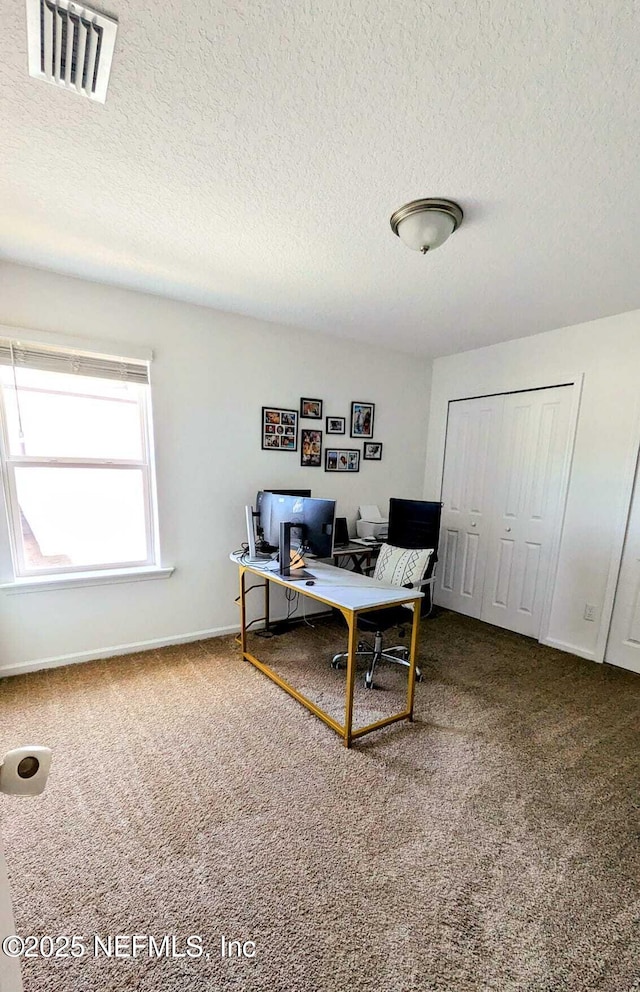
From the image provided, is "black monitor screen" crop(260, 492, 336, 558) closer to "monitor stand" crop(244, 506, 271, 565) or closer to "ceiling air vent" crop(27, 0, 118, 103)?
"monitor stand" crop(244, 506, 271, 565)

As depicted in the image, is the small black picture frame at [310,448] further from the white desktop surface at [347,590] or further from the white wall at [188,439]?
the white desktop surface at [347,590]

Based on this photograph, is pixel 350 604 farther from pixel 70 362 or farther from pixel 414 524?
pixel 70 362

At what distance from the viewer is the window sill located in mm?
2377

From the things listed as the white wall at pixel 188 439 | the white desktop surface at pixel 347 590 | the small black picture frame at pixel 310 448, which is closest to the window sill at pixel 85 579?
the white wall at pixel 188 439

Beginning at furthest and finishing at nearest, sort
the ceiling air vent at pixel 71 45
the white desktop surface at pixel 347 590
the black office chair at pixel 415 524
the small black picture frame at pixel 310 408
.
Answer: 1. the small black picture frame at pixel 310 408
2. the black office chair at pixel 415 524
3. the white desktop surface at pixel 347 590
4. the ceiling air vent at pixel 71 45

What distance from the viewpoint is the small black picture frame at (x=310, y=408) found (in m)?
3.29

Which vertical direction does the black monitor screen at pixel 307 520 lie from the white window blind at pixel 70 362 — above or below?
below

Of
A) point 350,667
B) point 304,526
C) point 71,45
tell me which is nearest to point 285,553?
point 304,526

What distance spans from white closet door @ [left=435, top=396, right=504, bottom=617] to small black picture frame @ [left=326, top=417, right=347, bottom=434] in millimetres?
1158

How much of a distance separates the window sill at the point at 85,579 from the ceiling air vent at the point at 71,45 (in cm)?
242

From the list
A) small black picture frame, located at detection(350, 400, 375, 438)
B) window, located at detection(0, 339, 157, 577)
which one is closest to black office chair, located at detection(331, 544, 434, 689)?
small black picture frame, located at detection(350, 400, 375, 438)

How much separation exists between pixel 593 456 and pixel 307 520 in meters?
2.24

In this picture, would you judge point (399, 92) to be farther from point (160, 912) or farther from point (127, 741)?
point (127, 741)

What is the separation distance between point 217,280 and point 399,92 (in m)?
1.55
